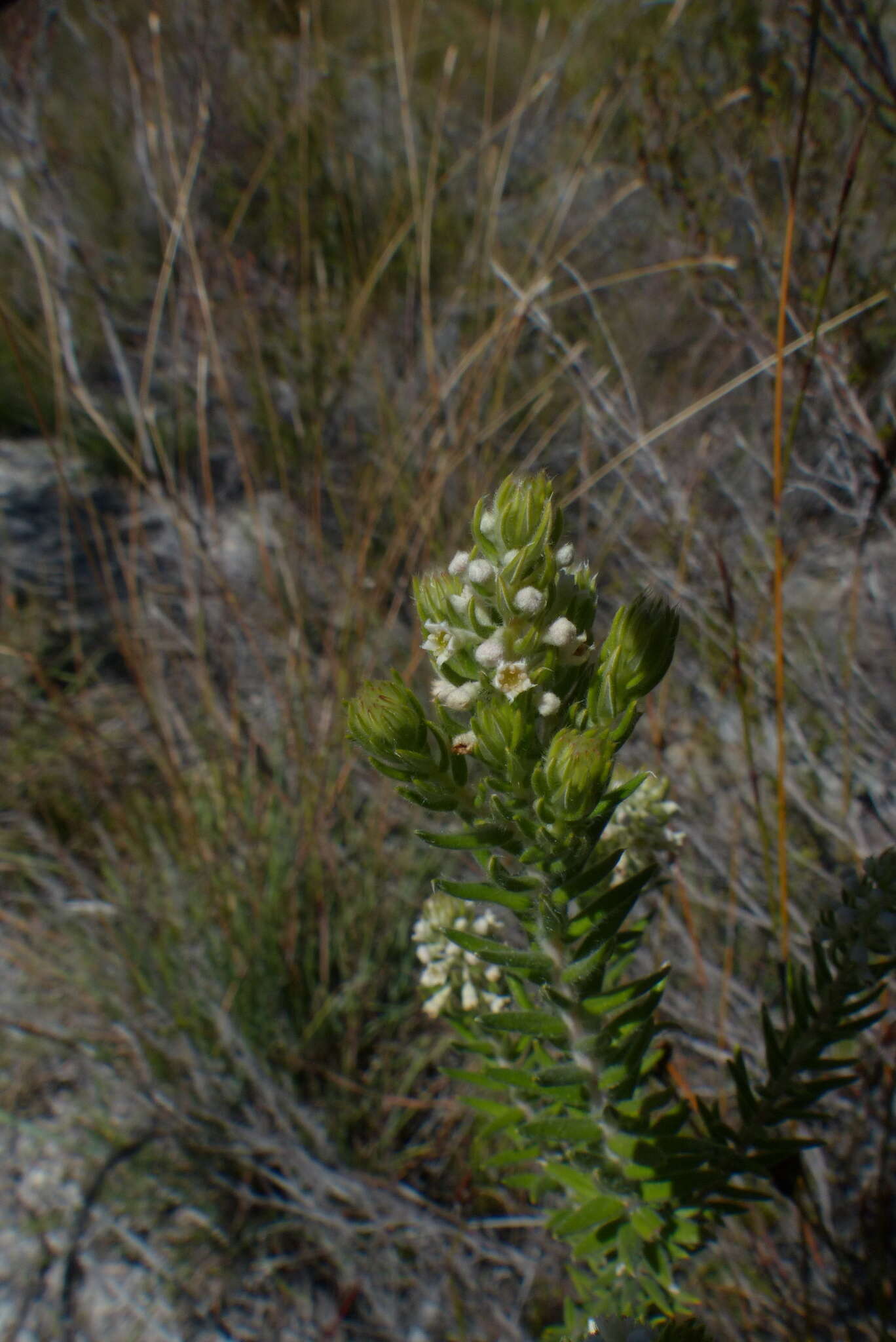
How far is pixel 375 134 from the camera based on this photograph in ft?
16.4

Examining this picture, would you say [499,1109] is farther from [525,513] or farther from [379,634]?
A: [379,634]

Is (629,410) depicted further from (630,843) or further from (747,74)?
(630,843)

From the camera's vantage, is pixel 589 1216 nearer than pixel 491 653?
No

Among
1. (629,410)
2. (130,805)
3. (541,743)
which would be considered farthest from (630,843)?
(629,410)

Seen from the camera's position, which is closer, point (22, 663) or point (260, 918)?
point (260, 918)

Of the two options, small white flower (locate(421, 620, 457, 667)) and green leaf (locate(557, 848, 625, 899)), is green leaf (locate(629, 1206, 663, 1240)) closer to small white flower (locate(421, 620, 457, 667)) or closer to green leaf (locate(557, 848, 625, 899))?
green leaf (locate(557, 848, 625, 899))

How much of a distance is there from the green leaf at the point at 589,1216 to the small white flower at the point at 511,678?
0.68 m

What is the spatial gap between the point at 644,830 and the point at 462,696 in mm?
484

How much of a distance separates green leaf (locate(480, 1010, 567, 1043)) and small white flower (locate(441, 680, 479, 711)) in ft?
1.22

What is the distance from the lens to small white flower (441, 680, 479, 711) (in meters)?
0.85

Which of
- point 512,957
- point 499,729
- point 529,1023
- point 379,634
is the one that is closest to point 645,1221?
point 529,1023

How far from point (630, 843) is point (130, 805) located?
2363 mm

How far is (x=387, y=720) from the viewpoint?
834mm

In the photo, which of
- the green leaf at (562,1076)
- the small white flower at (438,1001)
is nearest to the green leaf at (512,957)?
the green leaf at (562,1076)
